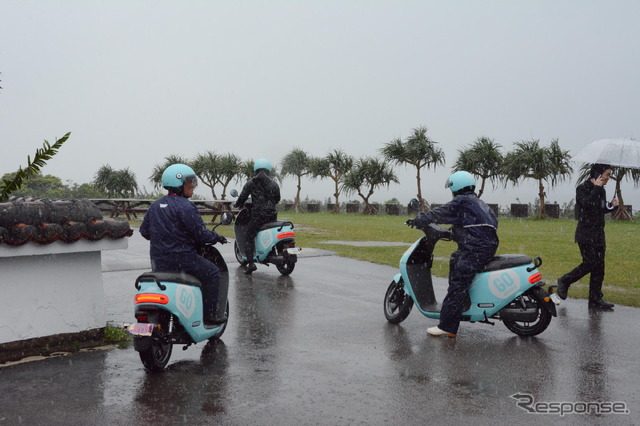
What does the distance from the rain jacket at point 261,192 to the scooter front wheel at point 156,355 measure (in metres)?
5.73

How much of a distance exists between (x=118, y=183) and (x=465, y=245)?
4443 centimetres

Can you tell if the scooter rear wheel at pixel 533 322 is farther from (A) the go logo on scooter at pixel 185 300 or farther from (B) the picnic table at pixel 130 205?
(B) the picnic table at pixel 130 205

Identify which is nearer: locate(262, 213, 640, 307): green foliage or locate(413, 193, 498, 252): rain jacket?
locate(413, 193, 498, 252): rain jacket

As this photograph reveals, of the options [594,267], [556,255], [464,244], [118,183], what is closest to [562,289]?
[594,267]

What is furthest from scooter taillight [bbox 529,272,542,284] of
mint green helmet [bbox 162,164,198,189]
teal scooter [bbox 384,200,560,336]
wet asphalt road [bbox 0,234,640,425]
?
mint green helmet [bbox 162,164,198,189]

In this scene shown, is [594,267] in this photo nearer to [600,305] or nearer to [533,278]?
[600,305]

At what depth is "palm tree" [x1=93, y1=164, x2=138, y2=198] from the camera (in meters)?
47.9

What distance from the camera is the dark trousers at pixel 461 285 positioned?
670cm

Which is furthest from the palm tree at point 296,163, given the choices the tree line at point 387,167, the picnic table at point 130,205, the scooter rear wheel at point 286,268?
the scooter rear wheel at point 286,268

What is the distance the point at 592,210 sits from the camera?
862 cm

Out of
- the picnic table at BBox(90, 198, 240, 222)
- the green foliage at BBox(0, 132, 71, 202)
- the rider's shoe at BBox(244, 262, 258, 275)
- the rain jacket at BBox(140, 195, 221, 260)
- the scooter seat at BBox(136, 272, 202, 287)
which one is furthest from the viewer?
the picnic table at BBox(90, 198, 240, 222)

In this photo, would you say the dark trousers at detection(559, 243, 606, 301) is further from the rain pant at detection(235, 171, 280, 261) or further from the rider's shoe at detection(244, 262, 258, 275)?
the rider's shoe at detection(244, 262, 258, 275)

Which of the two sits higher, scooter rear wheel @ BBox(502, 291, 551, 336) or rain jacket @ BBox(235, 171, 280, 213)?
rain jacket @ BBox(235, 171, 280, 213)

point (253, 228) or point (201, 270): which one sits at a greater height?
point (253, 228)
